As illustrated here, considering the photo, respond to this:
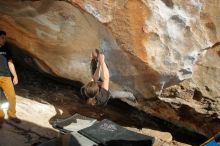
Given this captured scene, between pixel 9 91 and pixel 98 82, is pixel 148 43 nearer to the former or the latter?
pixel 98 82

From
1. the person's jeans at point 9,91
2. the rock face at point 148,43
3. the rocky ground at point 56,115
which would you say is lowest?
the rocky ground at point 56,115

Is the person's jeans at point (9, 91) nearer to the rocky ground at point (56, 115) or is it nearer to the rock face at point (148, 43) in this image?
the rocky ground at point (56, 115)

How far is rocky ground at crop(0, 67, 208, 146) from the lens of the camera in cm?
618

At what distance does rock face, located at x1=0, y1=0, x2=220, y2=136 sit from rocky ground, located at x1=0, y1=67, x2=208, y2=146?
1.07 ft

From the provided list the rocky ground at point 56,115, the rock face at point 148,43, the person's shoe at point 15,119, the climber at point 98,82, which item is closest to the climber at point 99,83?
the climber at point 98,82

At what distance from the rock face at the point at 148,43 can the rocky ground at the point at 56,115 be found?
1.07 ft

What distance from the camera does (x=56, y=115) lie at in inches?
282

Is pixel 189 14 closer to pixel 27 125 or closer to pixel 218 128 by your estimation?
pixel 218 128

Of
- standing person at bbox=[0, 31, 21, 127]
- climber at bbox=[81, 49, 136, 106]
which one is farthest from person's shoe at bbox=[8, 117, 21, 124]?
climber at bbox=[81, 49, 136, 106]

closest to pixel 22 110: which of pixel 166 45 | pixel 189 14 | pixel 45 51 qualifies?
pixel 45 51

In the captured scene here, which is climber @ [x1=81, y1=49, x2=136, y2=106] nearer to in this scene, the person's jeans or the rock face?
the rock face

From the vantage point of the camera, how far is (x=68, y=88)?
28.0ft

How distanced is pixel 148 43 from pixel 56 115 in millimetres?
2542

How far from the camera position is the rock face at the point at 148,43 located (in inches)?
229
